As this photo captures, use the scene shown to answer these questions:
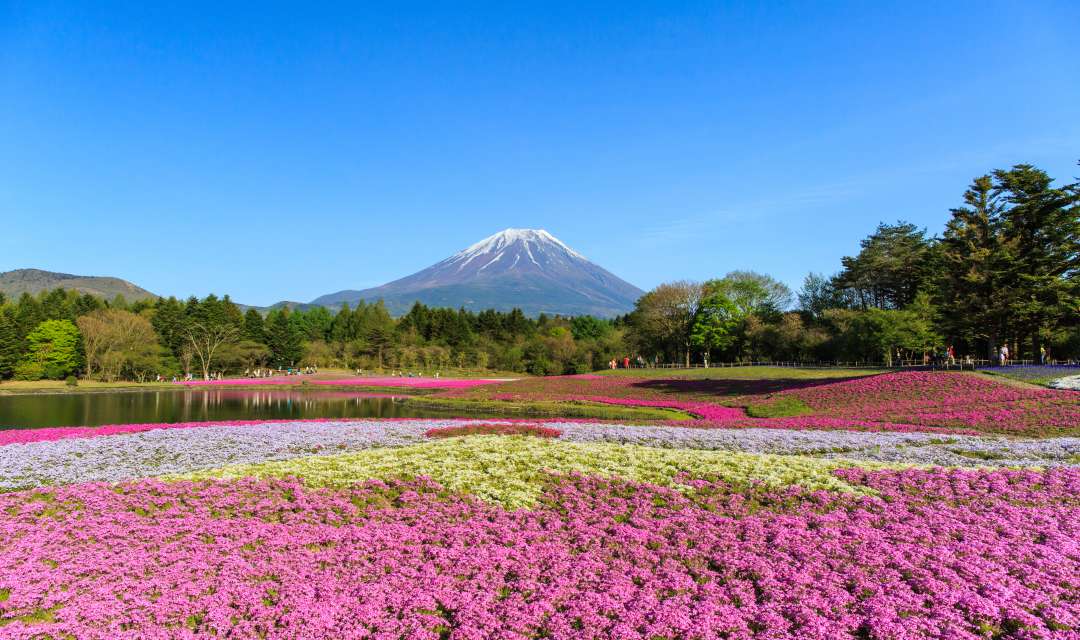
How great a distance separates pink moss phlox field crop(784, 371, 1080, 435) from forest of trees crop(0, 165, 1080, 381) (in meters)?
15.5

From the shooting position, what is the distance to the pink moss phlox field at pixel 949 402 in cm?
2088

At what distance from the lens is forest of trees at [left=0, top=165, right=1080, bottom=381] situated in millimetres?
41500

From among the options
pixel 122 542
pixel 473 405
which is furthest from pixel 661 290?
pixel 122 542

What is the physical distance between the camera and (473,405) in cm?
3862

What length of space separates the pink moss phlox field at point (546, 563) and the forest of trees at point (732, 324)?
39136 millimetres

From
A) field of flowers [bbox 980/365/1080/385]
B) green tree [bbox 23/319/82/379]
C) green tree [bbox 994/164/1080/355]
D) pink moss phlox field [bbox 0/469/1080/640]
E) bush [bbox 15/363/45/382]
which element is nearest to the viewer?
pink moss phlox field [bbox 0/469/1080/640]

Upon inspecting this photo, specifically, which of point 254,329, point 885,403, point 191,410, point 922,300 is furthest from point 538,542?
point 254,329

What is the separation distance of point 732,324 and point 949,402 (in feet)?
187

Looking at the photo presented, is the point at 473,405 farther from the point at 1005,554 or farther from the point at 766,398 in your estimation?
the point at 1005,554

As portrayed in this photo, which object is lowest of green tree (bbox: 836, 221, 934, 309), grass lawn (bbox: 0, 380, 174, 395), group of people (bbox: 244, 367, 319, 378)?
grass lawn (bbox: 0, 380, 174, 395)

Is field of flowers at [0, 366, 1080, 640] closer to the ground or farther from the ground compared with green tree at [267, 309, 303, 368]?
closer to the ground

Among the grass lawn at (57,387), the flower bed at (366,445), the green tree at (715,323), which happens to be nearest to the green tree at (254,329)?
the grass lawn at (57,387)

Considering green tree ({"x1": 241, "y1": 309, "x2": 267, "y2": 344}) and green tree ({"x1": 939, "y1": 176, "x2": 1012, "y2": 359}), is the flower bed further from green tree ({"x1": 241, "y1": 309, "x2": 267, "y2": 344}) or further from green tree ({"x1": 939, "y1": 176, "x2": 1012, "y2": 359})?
green tree ({"x1": 241, "y1": 309, "x2": 267, "y2": 344})

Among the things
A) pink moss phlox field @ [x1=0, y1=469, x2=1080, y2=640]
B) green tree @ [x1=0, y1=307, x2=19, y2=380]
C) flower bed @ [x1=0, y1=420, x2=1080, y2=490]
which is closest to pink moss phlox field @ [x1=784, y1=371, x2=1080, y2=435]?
flower bed @ [x1=0, y1=420, x2=1080, y2=490]
